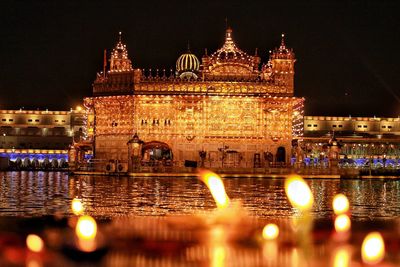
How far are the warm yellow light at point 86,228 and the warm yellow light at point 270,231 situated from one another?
14.4 feet

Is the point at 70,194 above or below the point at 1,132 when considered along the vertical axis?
below

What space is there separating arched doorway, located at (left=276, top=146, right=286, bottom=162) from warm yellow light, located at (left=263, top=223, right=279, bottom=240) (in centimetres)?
5314

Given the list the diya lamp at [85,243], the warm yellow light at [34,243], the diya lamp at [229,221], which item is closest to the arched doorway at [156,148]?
the diya lamp at [229,221]

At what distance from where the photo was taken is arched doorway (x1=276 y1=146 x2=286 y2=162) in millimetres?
76125

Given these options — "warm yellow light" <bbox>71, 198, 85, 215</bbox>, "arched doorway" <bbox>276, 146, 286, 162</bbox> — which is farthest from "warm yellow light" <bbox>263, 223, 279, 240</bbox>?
"arched doorway" <bbox>276, 146, 286, 162</bbox>

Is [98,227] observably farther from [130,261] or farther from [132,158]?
[132,158]

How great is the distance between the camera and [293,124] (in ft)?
257

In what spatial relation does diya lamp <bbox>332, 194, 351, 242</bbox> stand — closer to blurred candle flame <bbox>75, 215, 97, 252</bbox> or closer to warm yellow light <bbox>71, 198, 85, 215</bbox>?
blurred candle flame <bbox>75, 215, 97, 252</bbox>

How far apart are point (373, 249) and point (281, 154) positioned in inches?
2317

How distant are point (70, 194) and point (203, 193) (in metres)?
6.60

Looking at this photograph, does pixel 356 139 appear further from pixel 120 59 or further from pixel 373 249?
pixel 373 249

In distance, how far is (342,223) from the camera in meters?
24.1

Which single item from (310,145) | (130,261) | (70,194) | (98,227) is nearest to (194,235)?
(98,227)

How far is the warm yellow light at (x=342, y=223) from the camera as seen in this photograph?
22.2 meters
